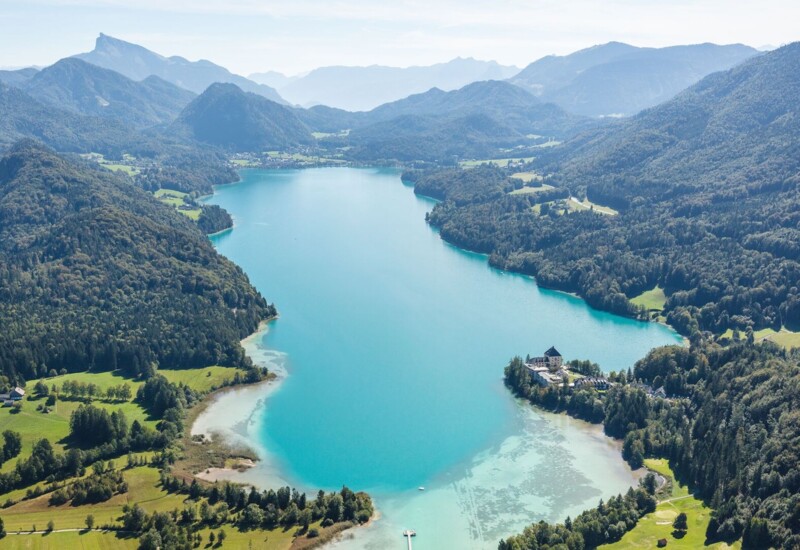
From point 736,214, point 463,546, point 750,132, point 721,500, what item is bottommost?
point 463,546

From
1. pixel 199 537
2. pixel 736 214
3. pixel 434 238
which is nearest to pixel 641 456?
pixel 199 537

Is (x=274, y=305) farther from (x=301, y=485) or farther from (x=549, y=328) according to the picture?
(x=301, y=485)

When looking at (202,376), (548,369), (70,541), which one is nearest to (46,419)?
(202,376)

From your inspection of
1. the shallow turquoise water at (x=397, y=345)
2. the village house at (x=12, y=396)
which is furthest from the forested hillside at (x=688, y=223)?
the village house at (x=12, y=396)

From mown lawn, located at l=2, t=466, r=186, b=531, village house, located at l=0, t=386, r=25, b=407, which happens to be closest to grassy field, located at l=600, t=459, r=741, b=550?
mown lawn, located at l=2, t=466, r=186, b=531

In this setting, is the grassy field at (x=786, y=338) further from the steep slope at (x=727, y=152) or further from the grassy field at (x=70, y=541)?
the grassy field at (x=70, y=541)

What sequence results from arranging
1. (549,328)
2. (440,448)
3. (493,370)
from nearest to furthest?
(440,448) < (493,370) < (549,328)
